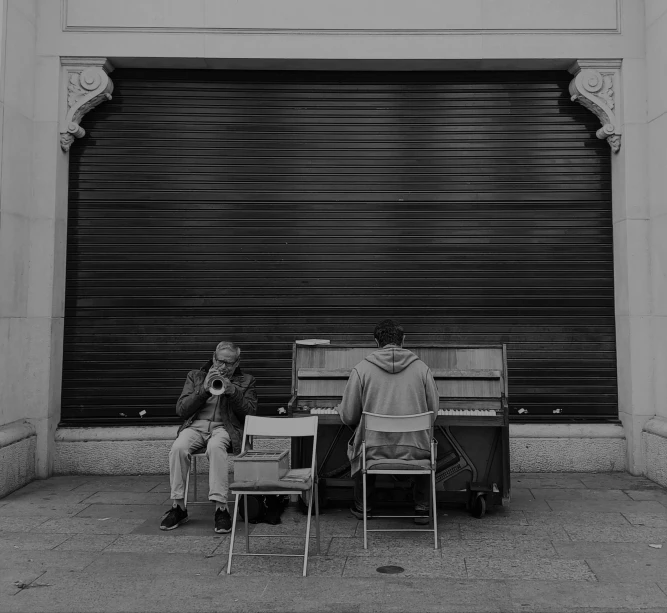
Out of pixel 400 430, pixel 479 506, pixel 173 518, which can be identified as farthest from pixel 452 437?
pixel 173 518

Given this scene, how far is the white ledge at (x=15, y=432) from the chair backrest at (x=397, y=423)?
152 inches

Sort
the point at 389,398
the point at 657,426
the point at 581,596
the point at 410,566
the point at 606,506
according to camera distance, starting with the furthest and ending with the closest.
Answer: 1. the point at 657,426
2. the point at 606,506
3. the point at 389,398
4. the point at 410,566
5. the point at 581,596

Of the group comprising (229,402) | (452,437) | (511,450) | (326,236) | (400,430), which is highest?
(326,236)

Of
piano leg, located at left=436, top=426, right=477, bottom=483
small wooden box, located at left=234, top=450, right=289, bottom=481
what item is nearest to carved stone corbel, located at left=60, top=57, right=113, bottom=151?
small wooden box, located at left=234, top=450, right=289, bottom=481

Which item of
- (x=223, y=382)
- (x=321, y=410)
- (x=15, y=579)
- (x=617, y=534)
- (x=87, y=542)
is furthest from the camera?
(x=321, y=410)

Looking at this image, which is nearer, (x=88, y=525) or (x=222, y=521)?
(x=222, y=521)

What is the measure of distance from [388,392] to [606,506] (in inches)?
96.2

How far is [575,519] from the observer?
5.94 m

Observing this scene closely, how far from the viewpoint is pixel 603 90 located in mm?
7848

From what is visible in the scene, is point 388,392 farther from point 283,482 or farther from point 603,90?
point 603,90

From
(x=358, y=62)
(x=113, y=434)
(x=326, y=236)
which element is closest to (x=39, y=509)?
(x=113, y=434)

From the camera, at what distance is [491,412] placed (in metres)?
5.91

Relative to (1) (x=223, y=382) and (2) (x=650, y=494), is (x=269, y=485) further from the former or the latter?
(2) (x=650, y=494)

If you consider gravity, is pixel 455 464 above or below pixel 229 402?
below
